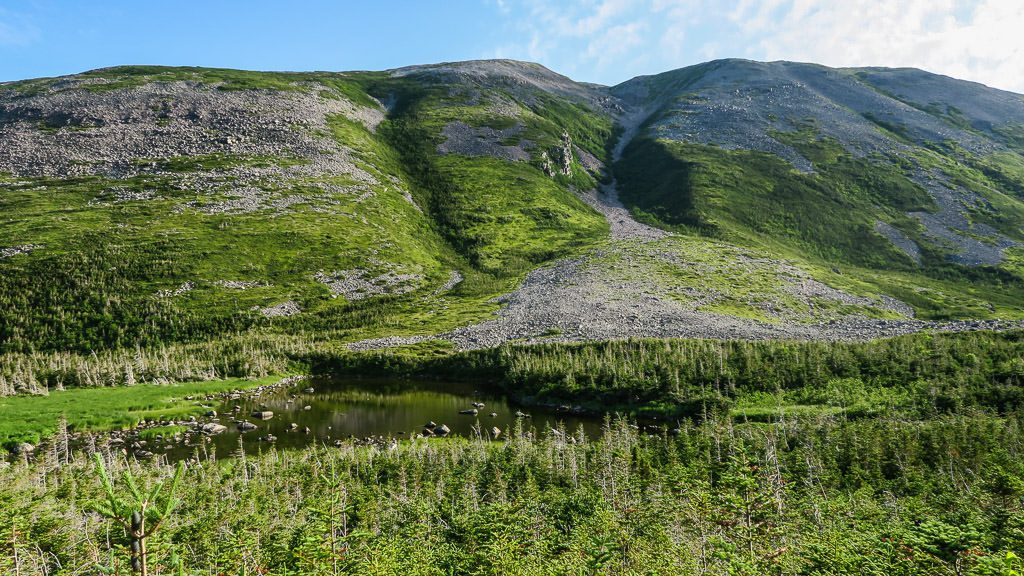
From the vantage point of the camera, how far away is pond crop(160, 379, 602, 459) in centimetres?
4856

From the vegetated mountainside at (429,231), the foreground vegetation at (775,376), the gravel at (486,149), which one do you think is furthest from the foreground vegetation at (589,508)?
the gravel at (486,149)

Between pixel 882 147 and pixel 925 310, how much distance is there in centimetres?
13214

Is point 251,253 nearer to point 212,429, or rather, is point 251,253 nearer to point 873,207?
point 212,429

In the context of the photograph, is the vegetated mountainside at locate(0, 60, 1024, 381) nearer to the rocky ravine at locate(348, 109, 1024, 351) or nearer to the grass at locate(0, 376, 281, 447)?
the rocky ravine at locate(348, 109, 1024, 351)

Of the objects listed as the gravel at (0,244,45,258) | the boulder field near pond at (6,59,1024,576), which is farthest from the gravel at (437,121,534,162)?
the gravel at (0,244,45,258)

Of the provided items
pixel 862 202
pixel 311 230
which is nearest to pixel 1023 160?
pixel 862 202

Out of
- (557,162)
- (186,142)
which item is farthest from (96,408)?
(557,162)

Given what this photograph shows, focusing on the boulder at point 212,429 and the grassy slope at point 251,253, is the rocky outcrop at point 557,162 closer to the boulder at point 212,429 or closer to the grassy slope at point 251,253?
the grassy slope at point 251,253

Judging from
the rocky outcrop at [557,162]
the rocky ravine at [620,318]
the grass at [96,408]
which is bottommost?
the grass at [96,408]

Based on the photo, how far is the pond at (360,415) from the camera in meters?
48.6

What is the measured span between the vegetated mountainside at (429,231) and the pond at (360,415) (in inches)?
642

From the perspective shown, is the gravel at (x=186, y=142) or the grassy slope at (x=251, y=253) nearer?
the grassy slope at (x=251, y=253)

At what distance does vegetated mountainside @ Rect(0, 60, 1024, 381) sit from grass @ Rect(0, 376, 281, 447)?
1331cm

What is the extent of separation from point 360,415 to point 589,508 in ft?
125
